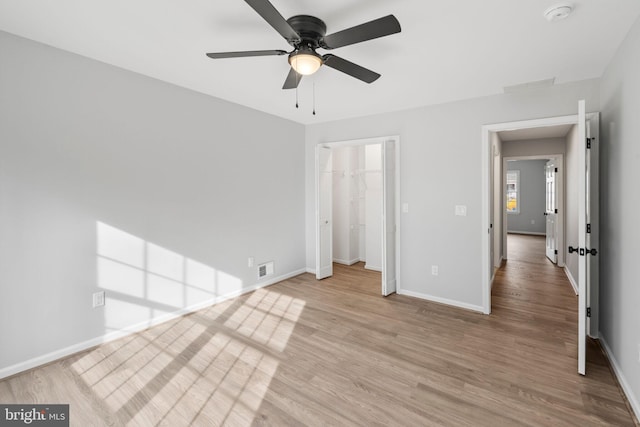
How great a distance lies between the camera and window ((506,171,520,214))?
9.90 m

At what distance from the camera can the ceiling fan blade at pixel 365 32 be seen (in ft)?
5.15

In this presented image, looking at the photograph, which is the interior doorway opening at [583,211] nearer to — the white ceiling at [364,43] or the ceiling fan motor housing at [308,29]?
the white ceiling at [364,43]

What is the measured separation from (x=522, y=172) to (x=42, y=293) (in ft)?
38.3

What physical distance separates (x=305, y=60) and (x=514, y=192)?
10342mm

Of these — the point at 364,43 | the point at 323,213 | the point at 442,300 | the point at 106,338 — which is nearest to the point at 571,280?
the point at 442,300

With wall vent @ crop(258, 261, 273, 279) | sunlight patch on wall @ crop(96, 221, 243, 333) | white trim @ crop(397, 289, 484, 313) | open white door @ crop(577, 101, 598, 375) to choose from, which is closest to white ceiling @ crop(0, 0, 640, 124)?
open white door @ crop(577, 101, 598, 375)

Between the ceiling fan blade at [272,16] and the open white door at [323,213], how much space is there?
9.62 feet

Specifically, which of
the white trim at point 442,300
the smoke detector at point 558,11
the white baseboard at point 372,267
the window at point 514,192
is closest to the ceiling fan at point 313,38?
the smoke detector at point 558,11

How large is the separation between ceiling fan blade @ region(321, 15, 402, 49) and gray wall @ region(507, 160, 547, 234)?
33.2 feet

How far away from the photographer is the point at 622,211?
7.25 ft

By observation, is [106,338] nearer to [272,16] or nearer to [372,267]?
[272,16]

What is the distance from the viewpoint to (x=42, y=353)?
240 centimetres

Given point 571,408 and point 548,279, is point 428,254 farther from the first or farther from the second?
point 548,279

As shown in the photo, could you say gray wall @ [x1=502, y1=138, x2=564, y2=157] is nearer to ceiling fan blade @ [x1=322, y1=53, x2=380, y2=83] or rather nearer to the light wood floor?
the light wood floor
